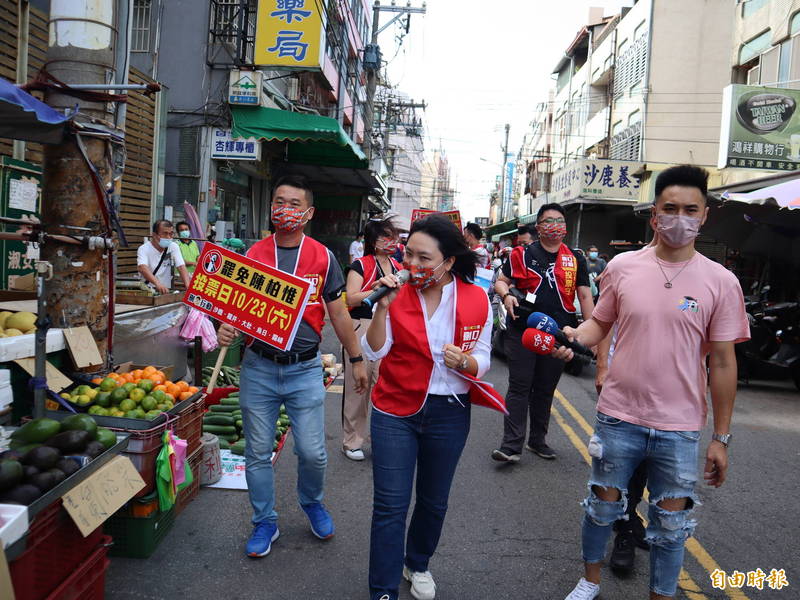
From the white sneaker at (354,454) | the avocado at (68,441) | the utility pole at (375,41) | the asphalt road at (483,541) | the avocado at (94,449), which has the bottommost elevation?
the asphalt road at (483,541)

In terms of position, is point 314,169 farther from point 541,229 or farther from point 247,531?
point 247,531

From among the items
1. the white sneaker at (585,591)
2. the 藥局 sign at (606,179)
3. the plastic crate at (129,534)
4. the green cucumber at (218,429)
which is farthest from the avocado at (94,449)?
the 藥局 sign at (606,179)

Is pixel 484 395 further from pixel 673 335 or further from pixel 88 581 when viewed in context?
Answer: pixel 88 581

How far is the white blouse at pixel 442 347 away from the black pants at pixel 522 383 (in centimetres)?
220

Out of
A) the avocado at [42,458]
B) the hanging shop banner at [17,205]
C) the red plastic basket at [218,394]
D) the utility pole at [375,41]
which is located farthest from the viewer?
the utility pole at [375,41]

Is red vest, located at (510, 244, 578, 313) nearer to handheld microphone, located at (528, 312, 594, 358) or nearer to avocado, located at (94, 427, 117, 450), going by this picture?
handheld microphone, located at (528, 312, 594, 358)

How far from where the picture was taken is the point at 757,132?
14.0 metres

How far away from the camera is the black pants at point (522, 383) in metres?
5.19

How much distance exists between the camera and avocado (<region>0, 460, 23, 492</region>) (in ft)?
7.79

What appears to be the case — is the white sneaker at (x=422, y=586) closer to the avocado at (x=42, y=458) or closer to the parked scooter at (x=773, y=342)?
the avocado at (x=42, y=458)

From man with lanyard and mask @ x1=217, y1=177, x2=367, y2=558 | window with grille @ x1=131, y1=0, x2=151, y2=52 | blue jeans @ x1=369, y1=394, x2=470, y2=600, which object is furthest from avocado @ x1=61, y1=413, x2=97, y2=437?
window with grille @ x1=131, y1=0, x2=151, y2=52

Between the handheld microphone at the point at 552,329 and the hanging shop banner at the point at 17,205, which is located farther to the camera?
the hanging shop banner at the point at 17,205

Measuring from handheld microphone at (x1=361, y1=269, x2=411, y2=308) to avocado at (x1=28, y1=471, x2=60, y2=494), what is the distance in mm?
1467

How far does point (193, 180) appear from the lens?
42.6 ft
